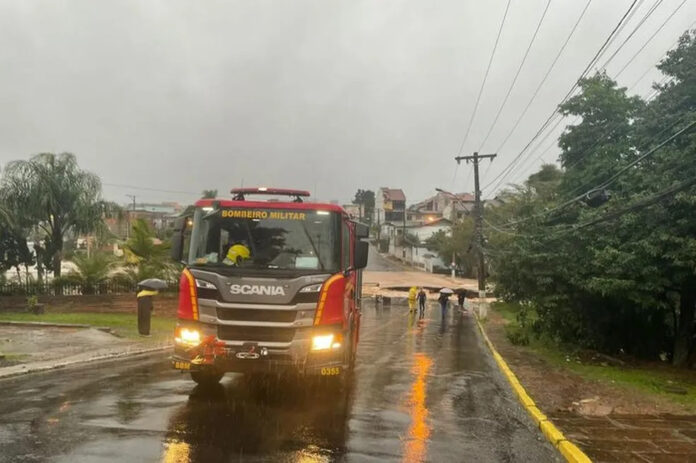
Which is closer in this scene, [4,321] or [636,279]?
[636,279]

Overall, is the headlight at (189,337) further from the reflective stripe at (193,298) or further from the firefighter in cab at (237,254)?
the firefighter in cab at (237,254)

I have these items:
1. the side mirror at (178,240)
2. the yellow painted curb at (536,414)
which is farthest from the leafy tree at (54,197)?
the yellow painted curb at (536,414)

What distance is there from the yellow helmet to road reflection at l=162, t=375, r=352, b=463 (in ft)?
6.81

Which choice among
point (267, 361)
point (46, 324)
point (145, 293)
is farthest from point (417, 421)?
point (46, 324)

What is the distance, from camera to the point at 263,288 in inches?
317

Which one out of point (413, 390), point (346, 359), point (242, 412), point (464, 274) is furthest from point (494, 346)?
point (464, 274)

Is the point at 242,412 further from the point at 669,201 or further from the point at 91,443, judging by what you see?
the point at 669,201

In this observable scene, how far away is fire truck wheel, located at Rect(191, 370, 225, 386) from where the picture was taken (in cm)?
946

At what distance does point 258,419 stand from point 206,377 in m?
2.24

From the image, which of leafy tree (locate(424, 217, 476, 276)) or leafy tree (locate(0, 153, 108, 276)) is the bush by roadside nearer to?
leafy tree (locate(0, 153, 108, 276))

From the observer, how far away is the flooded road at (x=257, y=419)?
6414 mm

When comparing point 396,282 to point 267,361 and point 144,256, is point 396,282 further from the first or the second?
point 267,361

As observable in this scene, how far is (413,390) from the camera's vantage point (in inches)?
412

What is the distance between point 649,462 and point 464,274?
6899 centimetres
